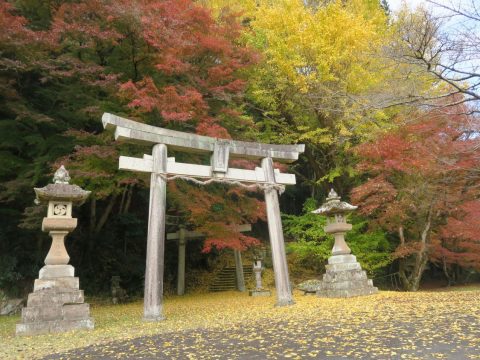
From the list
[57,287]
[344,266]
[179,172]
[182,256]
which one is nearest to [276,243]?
[344,266]

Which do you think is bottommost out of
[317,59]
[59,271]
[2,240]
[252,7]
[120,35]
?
[59,271]

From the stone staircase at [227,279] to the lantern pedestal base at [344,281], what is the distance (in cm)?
623

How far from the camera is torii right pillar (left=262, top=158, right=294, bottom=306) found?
838 centimetres

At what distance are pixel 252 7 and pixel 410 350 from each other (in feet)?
46.8

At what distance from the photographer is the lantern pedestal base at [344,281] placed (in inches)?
379

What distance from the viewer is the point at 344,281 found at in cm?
973

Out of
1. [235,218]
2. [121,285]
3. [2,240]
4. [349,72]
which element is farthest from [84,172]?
[349,72]

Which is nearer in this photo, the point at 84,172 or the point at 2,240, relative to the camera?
the point at 84,172

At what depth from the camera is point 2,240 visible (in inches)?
471

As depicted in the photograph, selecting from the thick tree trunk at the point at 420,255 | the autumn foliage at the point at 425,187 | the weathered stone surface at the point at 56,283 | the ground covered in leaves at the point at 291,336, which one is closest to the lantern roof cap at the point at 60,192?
the weathered stone surface at the point at 56,283

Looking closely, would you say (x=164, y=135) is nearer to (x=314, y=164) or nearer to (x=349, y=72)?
(x=349, y=72)

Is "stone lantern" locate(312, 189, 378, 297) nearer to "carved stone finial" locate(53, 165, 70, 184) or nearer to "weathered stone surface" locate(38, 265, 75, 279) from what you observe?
"weathered stone surface" locate(38, 265, 75, 279)

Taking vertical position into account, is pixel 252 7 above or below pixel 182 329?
above

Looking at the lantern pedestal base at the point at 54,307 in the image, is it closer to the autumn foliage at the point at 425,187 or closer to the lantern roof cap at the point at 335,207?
the lantern roof cap at the point at 335,207
